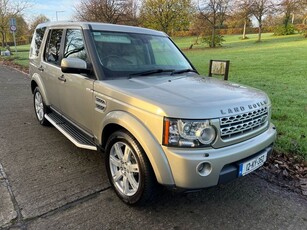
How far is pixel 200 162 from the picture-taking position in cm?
234

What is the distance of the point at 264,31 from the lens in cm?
5541

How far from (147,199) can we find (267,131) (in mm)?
1494

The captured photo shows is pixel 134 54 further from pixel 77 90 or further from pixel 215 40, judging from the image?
pixel 215 40

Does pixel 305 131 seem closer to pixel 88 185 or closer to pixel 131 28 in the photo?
pixel 131 28

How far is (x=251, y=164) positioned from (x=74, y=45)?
2701 mm

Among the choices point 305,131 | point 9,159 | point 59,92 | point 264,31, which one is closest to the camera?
point 9,159

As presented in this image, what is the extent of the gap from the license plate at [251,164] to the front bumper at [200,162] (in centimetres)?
9

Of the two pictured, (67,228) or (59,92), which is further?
(59,92)

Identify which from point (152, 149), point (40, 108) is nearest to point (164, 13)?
point (40, 108)

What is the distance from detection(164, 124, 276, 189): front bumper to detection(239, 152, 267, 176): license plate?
88 millimetres

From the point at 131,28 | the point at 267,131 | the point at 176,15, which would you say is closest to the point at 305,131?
the point at 267,131

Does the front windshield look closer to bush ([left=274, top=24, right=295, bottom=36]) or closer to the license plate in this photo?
the license plate

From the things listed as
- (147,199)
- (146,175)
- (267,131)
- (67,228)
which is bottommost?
(67,228)

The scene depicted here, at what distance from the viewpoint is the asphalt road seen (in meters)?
2.67
